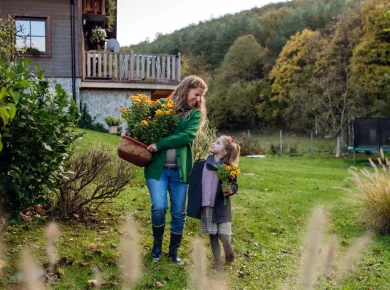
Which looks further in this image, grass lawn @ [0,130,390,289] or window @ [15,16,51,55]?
window @ [15,16,51,55]

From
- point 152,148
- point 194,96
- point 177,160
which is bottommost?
point 177,160

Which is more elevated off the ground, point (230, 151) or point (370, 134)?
point (230, 151)

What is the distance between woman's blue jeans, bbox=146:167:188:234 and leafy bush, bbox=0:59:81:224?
897 millimetres

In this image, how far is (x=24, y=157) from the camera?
3.96m

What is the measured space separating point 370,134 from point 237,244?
42.0 ft

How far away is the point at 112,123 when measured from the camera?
15.2 m

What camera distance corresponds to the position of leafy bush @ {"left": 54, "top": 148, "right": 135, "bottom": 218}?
18.0 feet

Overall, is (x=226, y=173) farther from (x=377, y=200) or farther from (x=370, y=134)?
(x=370, y=134)

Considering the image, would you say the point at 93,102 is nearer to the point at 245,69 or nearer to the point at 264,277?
the point at 264,277

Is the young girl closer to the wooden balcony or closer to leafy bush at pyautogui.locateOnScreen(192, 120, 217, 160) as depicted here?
leafy bush at pyautogui.locateOnScreen(192, 120, 217, 160)

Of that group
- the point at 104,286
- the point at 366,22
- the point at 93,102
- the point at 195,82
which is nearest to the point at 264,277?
the point at 104,286

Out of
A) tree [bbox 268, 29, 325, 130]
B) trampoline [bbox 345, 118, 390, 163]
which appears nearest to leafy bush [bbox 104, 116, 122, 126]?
trampoline [bbox 345, 118, 390, 163]

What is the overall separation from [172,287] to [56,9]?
12.7m

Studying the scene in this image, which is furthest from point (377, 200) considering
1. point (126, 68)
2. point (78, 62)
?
point (78, 62)
